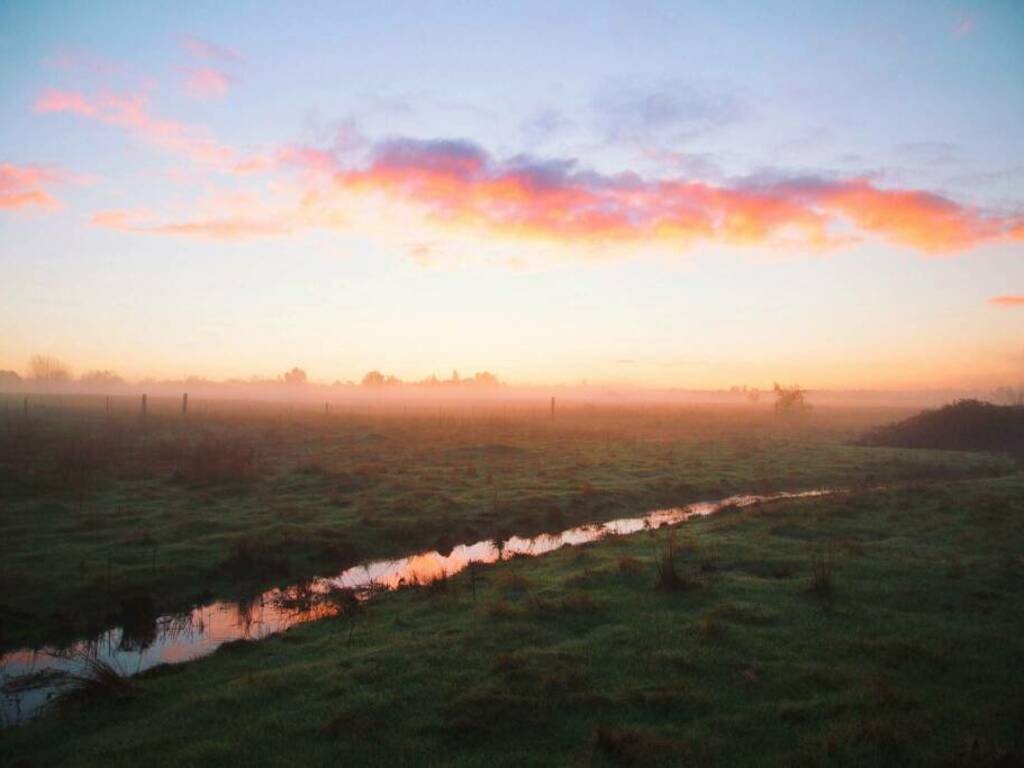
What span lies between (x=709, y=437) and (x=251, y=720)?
2386 inches

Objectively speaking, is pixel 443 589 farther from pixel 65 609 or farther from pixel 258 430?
pixel 258 430

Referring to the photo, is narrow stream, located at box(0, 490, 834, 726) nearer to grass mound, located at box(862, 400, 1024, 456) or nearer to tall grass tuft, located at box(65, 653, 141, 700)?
tall grass tuft, located at box(65, 653, 141, 700)

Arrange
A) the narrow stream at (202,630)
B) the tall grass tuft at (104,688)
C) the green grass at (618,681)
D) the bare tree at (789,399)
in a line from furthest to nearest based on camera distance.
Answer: the bare tree at (789,399) < the narrow stream at (202,630) < the tall grass tuft at (104,688) < the green grass at (618,681)

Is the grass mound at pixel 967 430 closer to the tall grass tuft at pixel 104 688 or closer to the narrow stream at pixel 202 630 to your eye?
Result: the narrow stream at pixel 202 630

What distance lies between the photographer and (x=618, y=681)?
10023 mm

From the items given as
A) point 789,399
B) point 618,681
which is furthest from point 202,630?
point 789,399

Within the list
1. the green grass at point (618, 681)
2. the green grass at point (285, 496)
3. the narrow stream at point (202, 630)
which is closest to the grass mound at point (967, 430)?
the green grass at point (285, 496)

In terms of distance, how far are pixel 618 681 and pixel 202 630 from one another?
10211 millimetres

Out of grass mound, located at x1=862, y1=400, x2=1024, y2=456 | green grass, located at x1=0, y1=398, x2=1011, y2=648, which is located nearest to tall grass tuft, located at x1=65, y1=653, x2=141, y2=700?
green grass, located at x1=0, y1=398, x2=1011, y2=648

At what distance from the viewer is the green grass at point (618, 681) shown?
26.7 ft

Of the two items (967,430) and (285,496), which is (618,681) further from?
(967,430)

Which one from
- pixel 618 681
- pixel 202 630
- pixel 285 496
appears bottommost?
pixel 202 630

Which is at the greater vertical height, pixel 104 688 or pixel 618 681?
pixel 618 681

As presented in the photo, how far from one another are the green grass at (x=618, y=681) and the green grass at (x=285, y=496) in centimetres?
583
